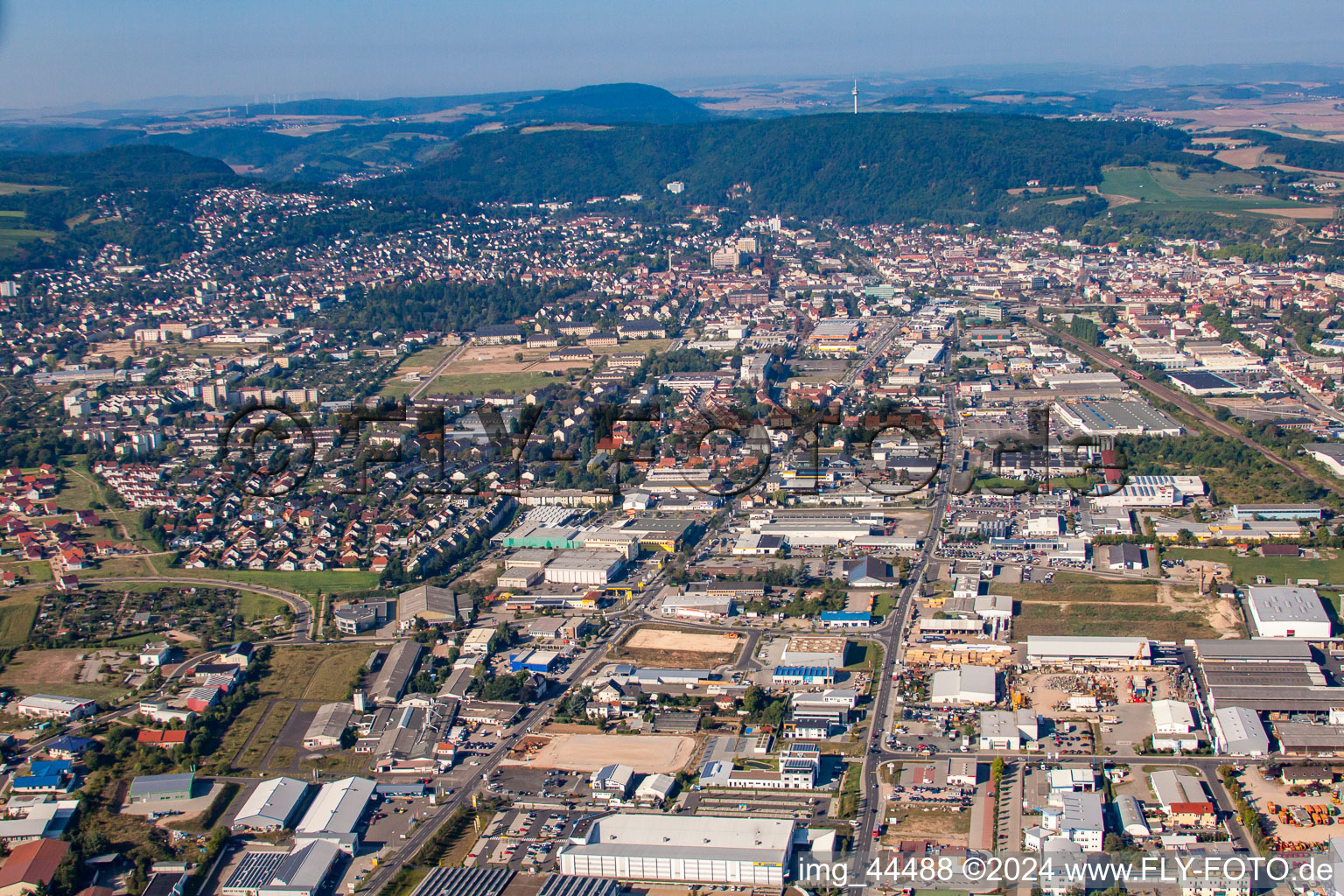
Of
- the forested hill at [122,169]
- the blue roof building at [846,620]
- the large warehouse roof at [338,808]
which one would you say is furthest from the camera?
the forested hill at [122,169]

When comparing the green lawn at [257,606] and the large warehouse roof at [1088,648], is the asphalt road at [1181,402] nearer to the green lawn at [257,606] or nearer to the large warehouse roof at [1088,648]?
the large warehouse roof at [1088,648]

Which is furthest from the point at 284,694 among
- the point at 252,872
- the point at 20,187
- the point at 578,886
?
the point at 20,187

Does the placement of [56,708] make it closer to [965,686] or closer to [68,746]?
[68,746]

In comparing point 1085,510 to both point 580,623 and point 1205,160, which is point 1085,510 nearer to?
point 580,623

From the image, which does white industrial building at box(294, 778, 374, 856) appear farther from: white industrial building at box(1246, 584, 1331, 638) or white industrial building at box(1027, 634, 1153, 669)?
white industrial building at box(1246, 584, 1331, 638)

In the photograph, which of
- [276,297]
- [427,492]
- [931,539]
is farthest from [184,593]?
[276,297]

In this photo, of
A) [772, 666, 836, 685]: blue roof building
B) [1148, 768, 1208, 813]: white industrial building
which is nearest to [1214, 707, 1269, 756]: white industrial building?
[1148, 768, 1208, 813]: white industrial building

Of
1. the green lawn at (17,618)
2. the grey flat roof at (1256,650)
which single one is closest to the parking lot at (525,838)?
the grey flat roof at (1256,650)
